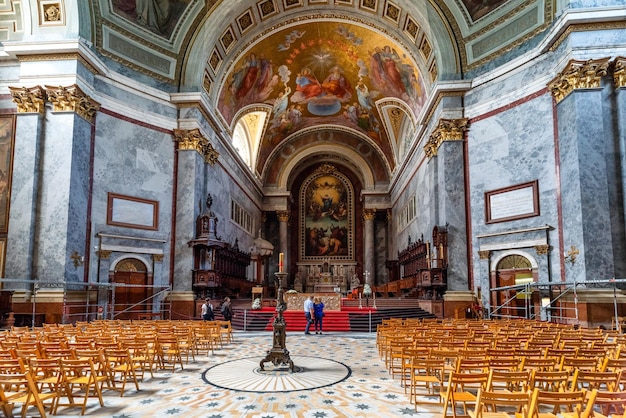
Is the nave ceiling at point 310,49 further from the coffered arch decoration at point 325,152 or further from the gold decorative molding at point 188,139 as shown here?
the coffered arch decoration at point 325,152

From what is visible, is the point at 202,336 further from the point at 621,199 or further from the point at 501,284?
the point at 621,199

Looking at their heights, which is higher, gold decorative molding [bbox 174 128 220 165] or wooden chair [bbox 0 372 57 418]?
gold decorative molding [bbox 174 128 220 165]

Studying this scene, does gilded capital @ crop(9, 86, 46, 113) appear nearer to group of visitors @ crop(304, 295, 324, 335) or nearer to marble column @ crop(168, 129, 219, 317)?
marble column @ crop(168, 129, 219, 317)

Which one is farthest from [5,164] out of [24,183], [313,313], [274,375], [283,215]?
[283,215]

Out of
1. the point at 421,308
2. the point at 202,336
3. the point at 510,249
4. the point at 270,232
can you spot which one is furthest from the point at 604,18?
the point at 270,232

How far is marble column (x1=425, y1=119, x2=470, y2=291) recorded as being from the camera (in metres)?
18.9

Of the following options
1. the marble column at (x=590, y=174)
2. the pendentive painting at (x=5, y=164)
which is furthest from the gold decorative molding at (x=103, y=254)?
the marble column at (x=590, y=174)

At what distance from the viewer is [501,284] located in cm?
1784

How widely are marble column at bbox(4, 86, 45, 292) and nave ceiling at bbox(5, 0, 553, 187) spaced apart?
3.40 meters

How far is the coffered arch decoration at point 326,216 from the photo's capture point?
3956 cm

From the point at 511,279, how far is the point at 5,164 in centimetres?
1988

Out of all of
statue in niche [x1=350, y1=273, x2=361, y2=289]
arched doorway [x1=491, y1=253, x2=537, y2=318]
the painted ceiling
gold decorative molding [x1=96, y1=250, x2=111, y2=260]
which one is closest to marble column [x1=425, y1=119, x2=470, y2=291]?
arched doorway [x1=491, y1=253, x2=537, y2=318]

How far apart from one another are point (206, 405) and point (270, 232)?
108 ft

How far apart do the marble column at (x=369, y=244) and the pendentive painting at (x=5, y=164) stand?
25835 mm
